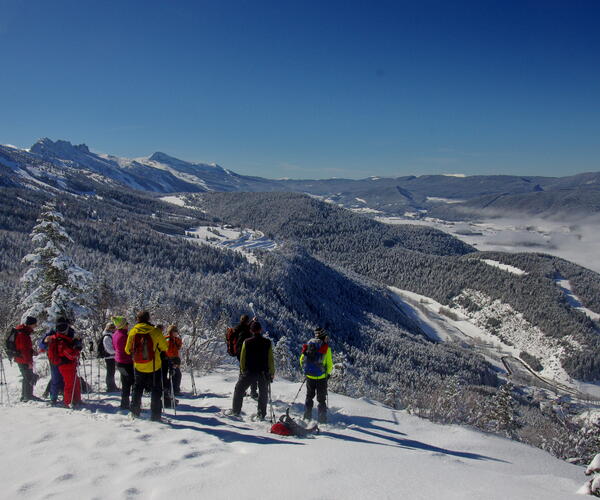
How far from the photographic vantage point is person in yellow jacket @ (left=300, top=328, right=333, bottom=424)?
9242 mm

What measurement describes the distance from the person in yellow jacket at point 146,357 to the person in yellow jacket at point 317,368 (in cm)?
340

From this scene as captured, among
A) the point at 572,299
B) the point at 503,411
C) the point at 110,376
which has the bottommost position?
the point at 572,299

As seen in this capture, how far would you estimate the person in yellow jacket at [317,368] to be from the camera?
9.24m

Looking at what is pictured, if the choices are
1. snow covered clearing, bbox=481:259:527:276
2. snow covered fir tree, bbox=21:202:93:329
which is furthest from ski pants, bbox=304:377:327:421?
snow covered clearing, bbox=481:259:527:276

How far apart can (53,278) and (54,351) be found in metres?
11.5

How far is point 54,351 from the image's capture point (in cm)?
912

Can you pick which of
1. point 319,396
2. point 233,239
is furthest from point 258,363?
point 233,239

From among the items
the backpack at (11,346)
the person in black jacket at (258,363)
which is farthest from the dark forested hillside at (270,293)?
the person in black jacket at (258,363)

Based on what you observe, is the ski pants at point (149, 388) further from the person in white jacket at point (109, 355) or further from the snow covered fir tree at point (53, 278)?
the snow covered fir tree at point (53, 278)

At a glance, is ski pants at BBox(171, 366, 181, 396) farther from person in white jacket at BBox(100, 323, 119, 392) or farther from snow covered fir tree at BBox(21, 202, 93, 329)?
snow covered fir tree at BBox(21, 202, 93, 329)

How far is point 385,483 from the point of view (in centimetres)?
543

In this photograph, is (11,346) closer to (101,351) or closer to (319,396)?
(101,351)

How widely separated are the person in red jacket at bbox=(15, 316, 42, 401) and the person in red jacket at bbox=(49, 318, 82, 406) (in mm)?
1231

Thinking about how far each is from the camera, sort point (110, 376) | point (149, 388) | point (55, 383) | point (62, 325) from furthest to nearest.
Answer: point (110, 376) < point (55, 383) < point (62, 325) < point (149, 388)
